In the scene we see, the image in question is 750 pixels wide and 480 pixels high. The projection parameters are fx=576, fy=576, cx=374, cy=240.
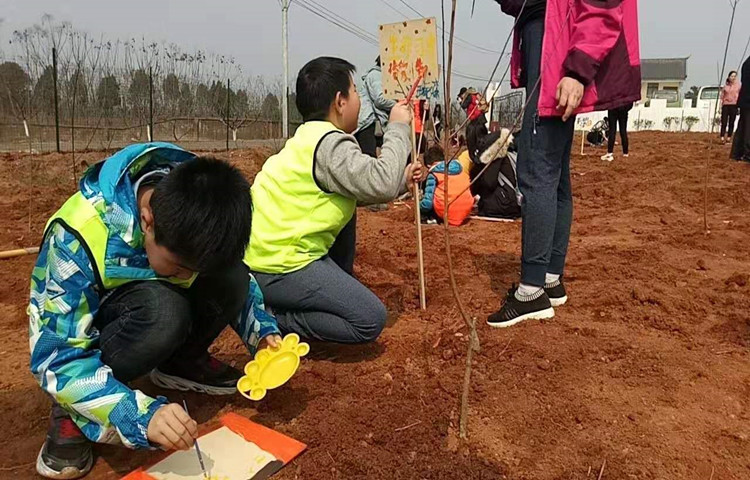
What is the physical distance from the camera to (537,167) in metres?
2.31

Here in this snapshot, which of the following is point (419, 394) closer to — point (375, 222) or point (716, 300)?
point (716, 300)

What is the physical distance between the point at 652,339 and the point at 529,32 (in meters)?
1.33

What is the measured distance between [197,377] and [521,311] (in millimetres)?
1303

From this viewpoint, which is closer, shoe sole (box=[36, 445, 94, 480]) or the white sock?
shoe sole (box=[36, 445, 94, 480])

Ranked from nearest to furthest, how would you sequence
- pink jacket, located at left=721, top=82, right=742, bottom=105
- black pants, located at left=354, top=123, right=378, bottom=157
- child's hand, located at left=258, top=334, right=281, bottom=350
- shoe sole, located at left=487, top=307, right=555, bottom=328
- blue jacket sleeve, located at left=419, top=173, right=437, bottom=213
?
1. child's hand, located at left=258, top=334, right=281, bottom=350
2. shoe sole, located at left=487, top=307, right=555, bottom=328
3. blue jacket sleeve, located at left=419, top=173, right=437, bottom=213
4. black pants, located at left=354, top=123, right=378, bottom=157
5. pink jacket, located at left=721, top=82, right=742, bottom=105

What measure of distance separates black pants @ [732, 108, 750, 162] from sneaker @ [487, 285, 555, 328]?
→ 8.15 metres

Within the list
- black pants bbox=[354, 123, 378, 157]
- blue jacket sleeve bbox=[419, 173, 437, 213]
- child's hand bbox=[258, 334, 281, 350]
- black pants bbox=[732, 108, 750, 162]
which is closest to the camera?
child's hand bbox=[258, 334, 281, 350]

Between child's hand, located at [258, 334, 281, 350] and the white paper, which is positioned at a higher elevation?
child's hand, located at [258, 334, 281, 350]

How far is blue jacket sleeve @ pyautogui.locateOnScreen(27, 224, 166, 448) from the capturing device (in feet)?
4.61

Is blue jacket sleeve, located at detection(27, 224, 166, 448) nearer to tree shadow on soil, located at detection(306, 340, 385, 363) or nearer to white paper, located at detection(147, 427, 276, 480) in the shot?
white paper, located at detection(147, 427, 276, 480)

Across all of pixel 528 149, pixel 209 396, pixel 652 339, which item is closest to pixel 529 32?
pixel 528 149

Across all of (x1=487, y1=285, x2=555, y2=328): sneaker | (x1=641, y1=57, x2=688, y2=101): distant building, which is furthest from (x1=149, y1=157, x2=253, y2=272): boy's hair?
(x1=641, y1=57, x2=688, y2=101): distant building

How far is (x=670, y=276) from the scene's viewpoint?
310cm

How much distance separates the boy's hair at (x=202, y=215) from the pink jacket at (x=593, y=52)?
4.43 ft
